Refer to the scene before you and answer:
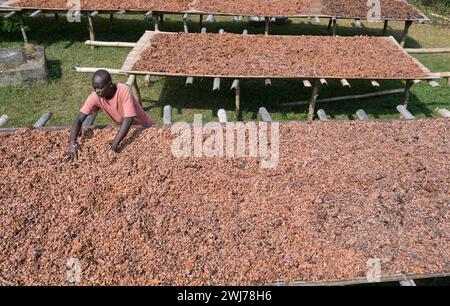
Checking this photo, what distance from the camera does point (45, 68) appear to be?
8.74m

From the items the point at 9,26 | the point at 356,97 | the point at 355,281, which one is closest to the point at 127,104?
the point at 355,281

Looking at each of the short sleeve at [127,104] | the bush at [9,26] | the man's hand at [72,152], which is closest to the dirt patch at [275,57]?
the short sleeve at [127,104]

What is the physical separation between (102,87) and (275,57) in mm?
4496

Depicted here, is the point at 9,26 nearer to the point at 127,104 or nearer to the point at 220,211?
the point at 127,104

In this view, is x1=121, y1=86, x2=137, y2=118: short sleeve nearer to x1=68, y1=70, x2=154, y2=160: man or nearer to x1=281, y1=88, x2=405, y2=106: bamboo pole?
x1=68, y1=70, x2=154, y2=160: man

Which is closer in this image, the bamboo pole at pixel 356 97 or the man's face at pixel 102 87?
the man's face at pixel 102 87

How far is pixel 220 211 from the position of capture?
4.00 m

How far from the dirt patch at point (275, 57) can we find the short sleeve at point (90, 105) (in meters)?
2.57

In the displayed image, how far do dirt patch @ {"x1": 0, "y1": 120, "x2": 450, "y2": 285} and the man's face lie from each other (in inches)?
25.2

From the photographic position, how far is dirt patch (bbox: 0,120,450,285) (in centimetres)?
343

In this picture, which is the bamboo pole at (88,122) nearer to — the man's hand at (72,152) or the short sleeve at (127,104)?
the man's hand at (72,152)

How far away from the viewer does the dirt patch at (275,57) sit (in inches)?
285
